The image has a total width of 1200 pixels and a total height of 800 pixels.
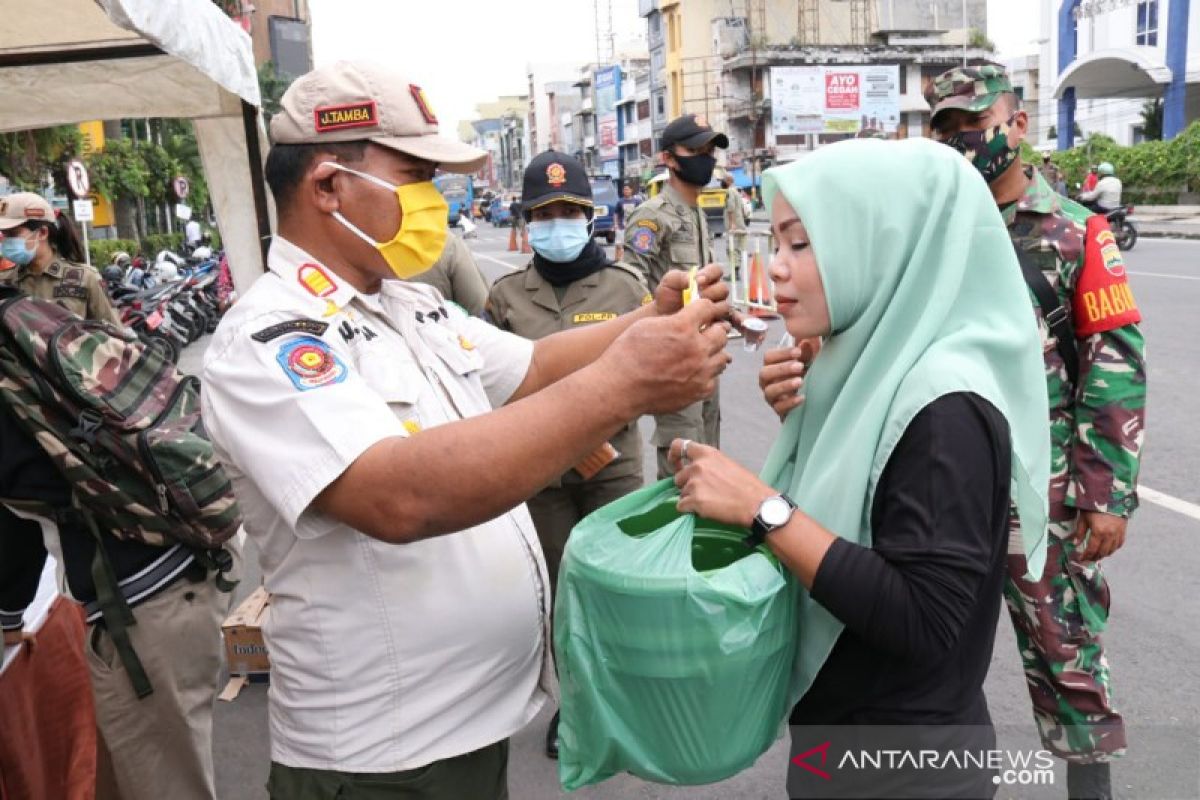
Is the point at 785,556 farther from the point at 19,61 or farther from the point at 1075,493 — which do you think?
the point at 19,61

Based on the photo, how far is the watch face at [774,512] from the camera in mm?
1566

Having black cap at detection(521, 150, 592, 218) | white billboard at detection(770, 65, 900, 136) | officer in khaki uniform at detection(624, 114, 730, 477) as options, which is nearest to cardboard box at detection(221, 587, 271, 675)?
black cap at detection(521, 150, 592, 218)

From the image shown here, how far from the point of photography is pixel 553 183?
410 centimetres

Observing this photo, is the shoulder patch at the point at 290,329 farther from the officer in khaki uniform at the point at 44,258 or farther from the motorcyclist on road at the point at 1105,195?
the motorcyclist on road at the point at 1105,195

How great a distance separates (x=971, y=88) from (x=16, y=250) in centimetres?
528

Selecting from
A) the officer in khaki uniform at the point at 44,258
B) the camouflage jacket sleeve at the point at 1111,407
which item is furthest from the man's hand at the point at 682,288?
the officer in khaki uniform at the point at 44,258

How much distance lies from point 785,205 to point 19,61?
3806 millimetres

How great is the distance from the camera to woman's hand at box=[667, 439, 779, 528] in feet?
5.24

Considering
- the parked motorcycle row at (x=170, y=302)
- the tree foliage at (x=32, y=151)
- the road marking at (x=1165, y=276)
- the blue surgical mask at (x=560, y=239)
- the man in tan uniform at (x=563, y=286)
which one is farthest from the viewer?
the tree foliage at (x=32, y=151)

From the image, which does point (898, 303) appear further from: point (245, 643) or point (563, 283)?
point (245, 643)

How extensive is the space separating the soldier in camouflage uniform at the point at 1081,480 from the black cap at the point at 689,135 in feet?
8.36

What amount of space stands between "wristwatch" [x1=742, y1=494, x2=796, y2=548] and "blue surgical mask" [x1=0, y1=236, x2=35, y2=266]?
560 cm

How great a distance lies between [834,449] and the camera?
65.9 inches

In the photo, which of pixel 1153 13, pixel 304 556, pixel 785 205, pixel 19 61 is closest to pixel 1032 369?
pixel 785 205
